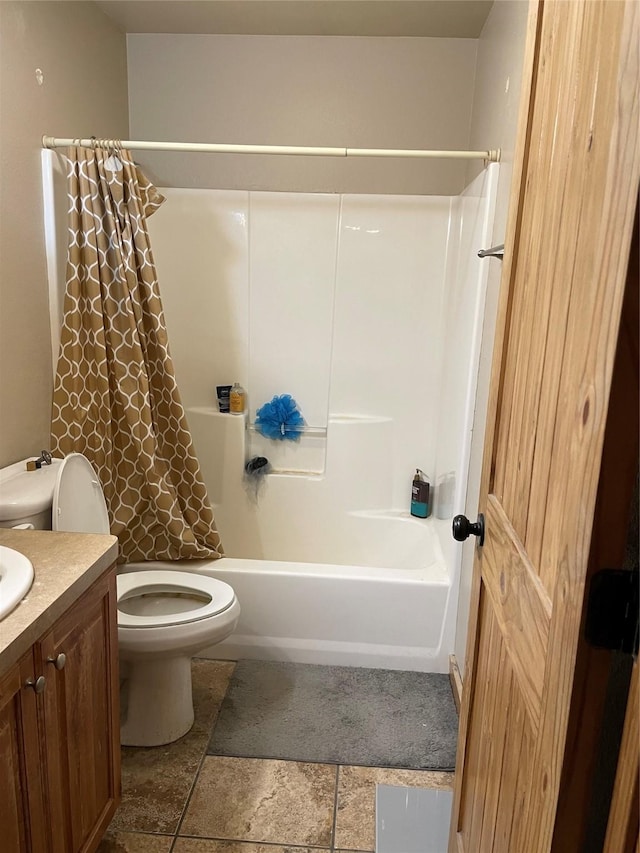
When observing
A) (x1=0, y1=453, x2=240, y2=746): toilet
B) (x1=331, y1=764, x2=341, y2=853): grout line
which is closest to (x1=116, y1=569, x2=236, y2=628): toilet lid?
(x1=0, y1=453, x2=240, y2=746): toilet

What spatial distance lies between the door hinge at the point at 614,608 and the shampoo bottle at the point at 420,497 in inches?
85.8

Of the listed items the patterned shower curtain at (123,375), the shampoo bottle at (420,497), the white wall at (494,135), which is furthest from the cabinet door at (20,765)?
the shampoo bottle at (420,497)

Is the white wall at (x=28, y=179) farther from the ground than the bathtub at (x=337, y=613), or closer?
farther from the ground

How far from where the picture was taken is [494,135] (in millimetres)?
2074

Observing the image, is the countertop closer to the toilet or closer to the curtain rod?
the toilet

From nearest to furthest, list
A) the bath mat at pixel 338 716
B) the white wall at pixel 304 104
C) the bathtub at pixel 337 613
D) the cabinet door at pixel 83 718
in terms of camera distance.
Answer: the cabinet door at pixel 83 718, the bath mat at pixel 338 716, the bathtub at pixel 337 613, the white wall at pixel 304 104

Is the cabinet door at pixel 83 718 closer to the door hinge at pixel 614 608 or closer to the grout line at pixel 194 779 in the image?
the grout line at pixel 194 779

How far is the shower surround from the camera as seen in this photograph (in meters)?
2.71

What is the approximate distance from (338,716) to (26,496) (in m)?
1.27

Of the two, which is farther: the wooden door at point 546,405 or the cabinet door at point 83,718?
the cabinet door at point 83,718

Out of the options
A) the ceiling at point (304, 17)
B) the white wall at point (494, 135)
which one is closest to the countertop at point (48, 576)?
the white wall at point (494, 135)

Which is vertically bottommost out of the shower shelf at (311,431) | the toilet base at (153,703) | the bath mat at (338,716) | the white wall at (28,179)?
the bath mat at (338,716)

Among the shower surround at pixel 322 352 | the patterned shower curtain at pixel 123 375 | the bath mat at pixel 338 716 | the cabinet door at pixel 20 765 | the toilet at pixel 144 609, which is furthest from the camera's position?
the shower surround at pixel 322 352

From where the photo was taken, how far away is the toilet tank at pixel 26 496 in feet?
5.27
